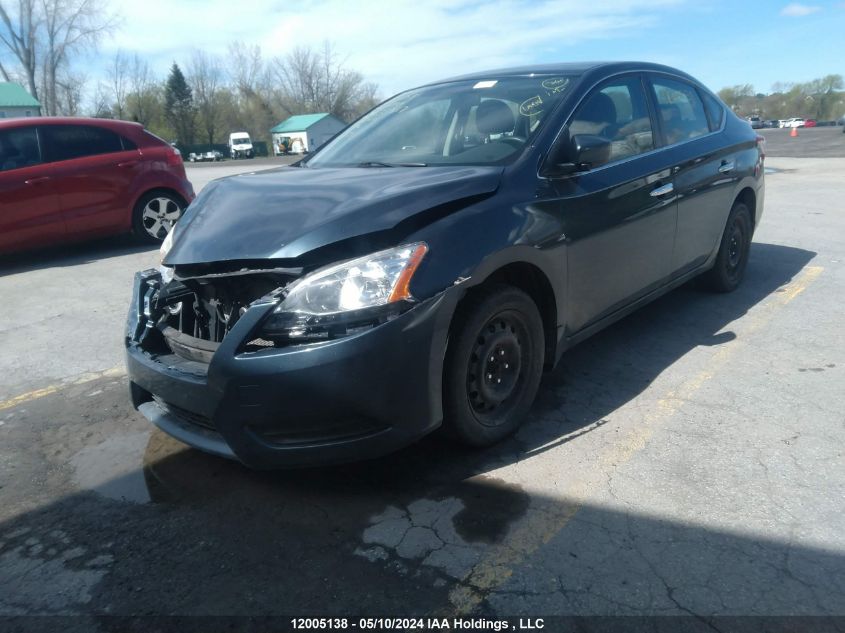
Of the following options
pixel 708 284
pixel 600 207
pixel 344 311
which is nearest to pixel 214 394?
pixel 344 311

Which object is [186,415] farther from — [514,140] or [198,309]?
[514,140]

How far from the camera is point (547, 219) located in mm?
3227

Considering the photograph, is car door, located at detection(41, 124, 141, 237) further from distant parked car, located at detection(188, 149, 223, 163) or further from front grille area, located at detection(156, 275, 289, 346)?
distant parked car, located at detection(188, 149, 223, 163)

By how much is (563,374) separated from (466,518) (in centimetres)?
164

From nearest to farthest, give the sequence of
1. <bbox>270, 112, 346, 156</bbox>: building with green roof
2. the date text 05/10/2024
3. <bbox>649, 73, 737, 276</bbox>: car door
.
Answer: the date text 05/10/2024 → <bbox>649, 73, 737, 276</bbox>: car door → <bbox>270, 112, 346, 156</bbox>: building with green roof

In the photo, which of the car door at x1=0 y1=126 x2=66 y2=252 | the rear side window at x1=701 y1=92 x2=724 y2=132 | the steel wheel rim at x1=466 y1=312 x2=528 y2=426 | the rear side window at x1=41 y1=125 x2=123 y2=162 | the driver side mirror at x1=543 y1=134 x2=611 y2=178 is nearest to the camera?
the steel wheel rim at x1=466 y1=312 x2=528 y2=426

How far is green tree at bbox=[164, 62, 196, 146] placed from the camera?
77.8 m

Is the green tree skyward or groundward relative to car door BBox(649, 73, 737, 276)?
skyward

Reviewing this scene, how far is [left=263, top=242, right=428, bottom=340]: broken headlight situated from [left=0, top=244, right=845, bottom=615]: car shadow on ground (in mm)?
798

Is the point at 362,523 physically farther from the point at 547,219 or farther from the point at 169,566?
the point at 547,219

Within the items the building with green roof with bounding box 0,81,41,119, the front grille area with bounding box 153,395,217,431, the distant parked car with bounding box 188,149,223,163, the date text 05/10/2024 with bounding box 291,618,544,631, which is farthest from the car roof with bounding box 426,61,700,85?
the distant parked car with bounding box 188,149,223,163

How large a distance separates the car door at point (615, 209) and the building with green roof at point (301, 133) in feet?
226

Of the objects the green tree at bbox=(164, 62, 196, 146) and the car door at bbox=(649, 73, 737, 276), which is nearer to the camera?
the car door at bbox=(649, 73, 737, 276)

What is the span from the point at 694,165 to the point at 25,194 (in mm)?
7020
